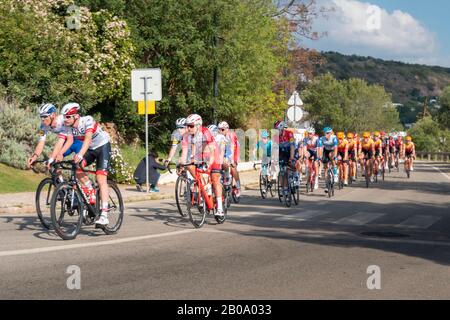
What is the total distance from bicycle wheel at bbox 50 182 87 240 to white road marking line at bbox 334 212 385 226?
18.6 ft

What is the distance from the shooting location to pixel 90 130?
33.0 feet

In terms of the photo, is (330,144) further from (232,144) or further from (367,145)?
(367,145)

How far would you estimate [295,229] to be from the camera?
40.4 feet

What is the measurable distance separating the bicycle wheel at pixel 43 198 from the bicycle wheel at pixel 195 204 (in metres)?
2.38

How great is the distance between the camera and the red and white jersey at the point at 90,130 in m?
10.1

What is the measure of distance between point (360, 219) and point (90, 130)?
669 centimetres

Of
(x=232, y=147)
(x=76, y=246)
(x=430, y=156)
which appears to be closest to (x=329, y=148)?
(x=232, y=147)

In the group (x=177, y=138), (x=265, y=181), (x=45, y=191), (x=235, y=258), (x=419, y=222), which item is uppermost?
(x=177, y=138)

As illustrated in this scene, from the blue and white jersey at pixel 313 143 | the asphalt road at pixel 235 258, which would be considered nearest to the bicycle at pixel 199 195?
the asphalt road at pixel 235 258

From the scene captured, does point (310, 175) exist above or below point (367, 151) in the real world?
below

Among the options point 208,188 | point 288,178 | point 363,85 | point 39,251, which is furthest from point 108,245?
point 363,85

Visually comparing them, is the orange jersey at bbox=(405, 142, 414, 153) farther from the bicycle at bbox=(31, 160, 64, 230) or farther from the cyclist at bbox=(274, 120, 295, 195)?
the bicycle at bbox=(31, 160, 64, 230)

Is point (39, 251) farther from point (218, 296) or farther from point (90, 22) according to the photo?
point (90, 22)

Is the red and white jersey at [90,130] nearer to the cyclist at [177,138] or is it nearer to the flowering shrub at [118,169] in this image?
the cyclist at [177,138]
